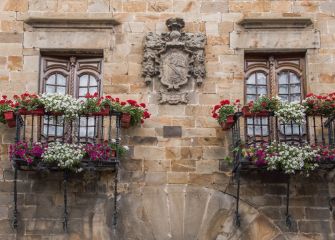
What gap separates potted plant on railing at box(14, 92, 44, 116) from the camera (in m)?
13.3

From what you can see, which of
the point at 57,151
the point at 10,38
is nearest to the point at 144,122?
the point at 57,151

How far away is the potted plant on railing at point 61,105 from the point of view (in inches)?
519

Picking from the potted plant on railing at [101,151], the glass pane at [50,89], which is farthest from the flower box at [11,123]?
the potted plant on railing at [101,151]

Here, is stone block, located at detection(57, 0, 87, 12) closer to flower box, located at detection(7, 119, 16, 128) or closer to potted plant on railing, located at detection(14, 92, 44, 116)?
potted plant on railing, located at detection(14, 92, 44, 116)

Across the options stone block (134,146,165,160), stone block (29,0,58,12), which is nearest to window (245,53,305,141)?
stone block (134,146,165,160)

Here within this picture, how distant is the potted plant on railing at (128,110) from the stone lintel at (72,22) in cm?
140

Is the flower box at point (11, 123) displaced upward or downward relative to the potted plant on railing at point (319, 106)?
downward

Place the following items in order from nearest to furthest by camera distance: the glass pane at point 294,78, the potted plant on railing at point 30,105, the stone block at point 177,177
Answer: the potted plant on railing at point 30,105 < the stone block at point 177,177 < the glass pane at point 294,78

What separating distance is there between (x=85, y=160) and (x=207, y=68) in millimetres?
2527

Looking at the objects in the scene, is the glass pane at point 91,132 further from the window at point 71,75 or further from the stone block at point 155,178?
the stone block at point 155,178

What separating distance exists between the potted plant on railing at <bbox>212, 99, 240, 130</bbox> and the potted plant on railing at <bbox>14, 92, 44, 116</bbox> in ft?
8.36

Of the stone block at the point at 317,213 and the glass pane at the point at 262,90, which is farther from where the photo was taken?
the glass pane at the point at 262,90

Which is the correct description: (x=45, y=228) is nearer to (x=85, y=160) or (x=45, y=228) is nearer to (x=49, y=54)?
(x=85, y=160)

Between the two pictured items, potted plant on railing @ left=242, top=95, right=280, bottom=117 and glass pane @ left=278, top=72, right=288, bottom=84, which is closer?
potted plant on railing @ left=242, top=95, right=280, bottom=117
